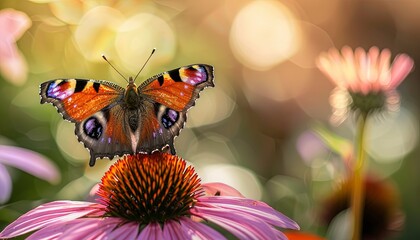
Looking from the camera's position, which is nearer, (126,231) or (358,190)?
(126,231)

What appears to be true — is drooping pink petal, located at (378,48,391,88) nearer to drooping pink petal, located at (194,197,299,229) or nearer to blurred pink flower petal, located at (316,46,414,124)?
blurred pink flower petal, located at (316,46,414,124)

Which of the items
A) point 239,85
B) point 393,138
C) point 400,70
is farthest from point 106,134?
point 239,85

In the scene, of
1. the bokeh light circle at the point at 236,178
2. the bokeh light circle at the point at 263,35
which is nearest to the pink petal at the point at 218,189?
the bokeh light circle at the point at 236,178

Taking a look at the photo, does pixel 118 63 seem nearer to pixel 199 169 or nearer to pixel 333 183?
pixel 199 169

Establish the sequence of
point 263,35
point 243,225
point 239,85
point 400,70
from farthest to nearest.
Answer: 1. point 263,35
2. point 239,85
3. point 400,70
4. point 243,225

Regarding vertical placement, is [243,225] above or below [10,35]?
below

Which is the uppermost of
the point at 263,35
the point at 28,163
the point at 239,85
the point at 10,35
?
the point at 263,35

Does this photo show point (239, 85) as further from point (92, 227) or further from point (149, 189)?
point (92, 227)

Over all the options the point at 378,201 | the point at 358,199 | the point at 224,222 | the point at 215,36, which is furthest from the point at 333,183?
the point at 215,36
